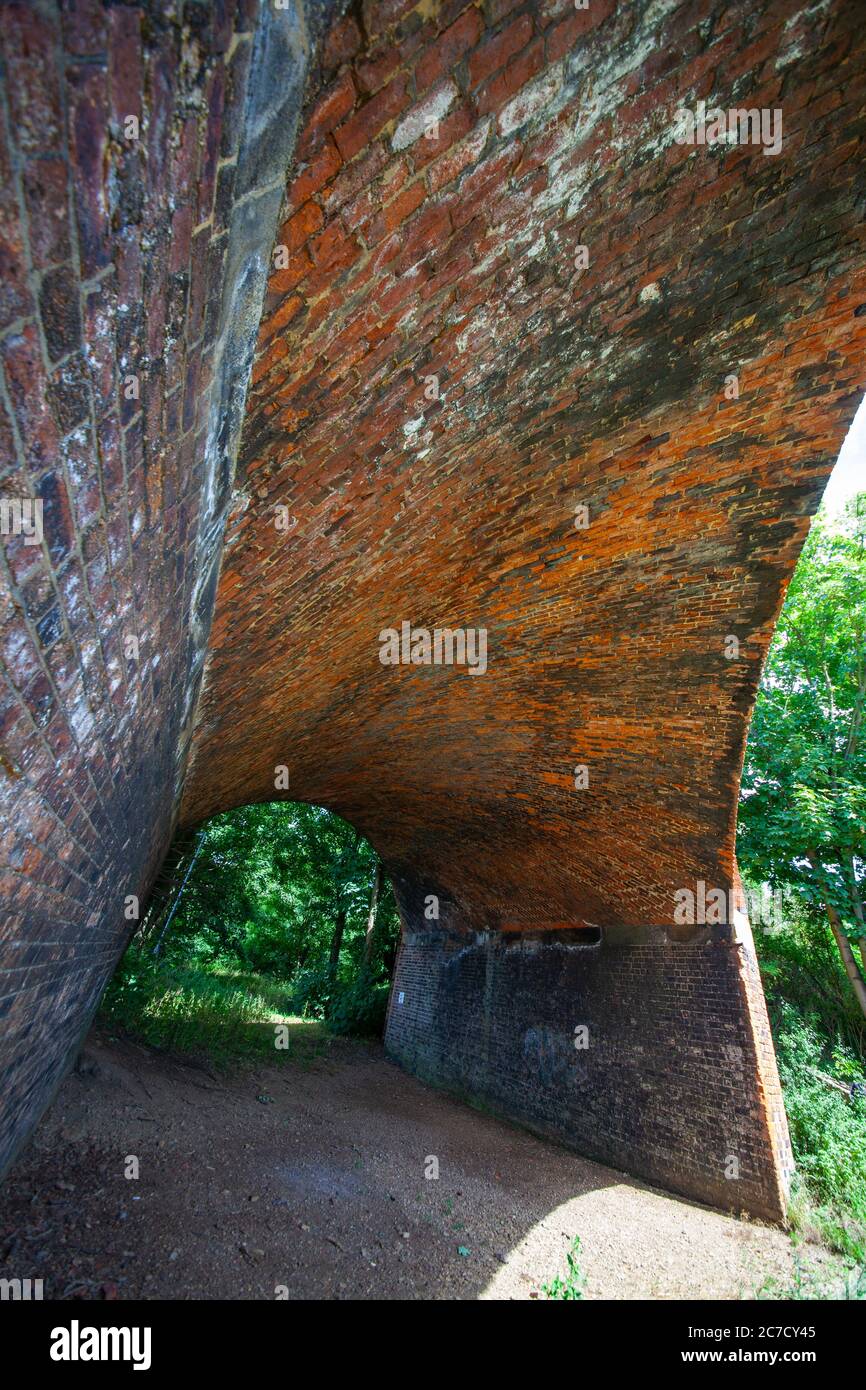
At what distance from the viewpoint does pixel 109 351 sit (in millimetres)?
1336

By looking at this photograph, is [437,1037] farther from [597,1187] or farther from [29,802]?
[29,802]

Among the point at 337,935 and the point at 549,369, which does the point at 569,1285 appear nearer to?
the point at 549,369

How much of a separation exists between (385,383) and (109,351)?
1.81 m

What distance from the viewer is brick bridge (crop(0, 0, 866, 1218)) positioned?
4.18ft

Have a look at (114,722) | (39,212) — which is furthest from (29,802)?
(39,212)

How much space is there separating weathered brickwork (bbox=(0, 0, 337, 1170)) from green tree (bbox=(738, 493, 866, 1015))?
397 inches

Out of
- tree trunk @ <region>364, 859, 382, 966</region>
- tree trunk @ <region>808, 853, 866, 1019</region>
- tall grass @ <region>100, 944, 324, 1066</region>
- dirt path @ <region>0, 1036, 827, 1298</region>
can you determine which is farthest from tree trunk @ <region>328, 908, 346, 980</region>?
tree trunk @ <region>808, 853, 866, 1019</region>

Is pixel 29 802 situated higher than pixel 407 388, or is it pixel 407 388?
pixel 407 388

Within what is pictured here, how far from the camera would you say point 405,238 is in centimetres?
238

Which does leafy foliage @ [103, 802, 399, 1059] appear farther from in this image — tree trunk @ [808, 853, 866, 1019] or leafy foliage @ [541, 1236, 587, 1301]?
tree trunk @ [808, 853, 866, 1019]

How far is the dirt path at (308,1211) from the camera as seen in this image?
441 centimetres

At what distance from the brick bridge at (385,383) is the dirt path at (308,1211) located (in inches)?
32.0

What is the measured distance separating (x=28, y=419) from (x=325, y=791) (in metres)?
9.97

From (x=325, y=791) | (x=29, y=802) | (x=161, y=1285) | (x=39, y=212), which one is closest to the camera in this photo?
(x=39, y=212)
